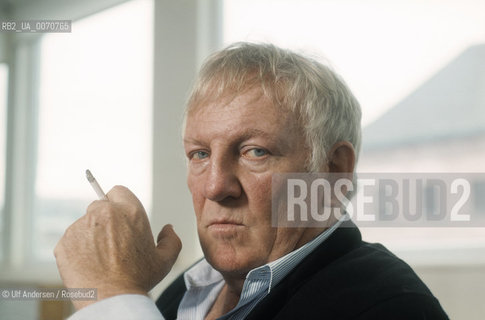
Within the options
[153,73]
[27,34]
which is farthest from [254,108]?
[153,73]

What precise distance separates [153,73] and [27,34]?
2.49ft

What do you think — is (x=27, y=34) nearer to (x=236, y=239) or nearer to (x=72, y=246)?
(x=72, y=246)

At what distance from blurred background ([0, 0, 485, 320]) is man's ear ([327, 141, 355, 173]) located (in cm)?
31

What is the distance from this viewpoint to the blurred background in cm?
106

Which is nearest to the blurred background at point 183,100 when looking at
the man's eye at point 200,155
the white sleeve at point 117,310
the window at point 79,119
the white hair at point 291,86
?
the window at point 79,119

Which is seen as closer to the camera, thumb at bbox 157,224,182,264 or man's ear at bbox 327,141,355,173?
thumb at bbox 157,224,182,264

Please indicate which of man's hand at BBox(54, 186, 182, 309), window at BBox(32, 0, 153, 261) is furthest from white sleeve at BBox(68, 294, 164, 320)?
window at BBox(32, 0, 153, 261)

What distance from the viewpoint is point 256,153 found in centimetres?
85

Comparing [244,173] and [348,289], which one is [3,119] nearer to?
[244,173]

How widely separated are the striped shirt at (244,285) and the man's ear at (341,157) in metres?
0.11

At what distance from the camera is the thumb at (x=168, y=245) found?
2.50 feet

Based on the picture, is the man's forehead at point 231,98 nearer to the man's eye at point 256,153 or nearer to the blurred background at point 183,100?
the man's eye at point 256,153

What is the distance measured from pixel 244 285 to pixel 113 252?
27 centimetres

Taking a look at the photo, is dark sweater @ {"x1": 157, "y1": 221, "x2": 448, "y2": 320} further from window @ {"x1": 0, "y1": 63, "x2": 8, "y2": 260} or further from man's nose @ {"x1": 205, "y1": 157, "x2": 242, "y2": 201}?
window @ {"x1": 0, "y1": 63, "x2": 8, "y2": 260}
